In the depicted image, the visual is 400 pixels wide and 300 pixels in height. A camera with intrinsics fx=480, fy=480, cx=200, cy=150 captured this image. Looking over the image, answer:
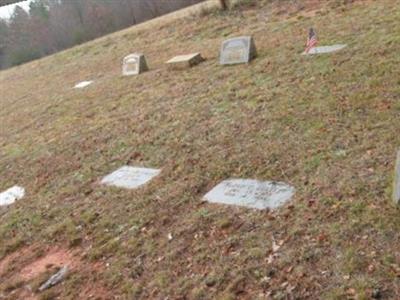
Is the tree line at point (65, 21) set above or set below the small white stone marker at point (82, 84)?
above

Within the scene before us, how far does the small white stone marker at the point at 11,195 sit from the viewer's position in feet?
16.4

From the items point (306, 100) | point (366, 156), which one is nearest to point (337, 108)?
point (306, 100)

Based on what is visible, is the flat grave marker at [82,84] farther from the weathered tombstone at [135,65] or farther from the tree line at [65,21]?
the tree line at [65,21]

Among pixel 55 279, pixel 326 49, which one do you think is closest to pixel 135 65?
pixel 326 49

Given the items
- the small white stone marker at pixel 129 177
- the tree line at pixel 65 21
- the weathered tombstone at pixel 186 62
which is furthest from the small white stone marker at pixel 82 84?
the tree line at pixel 65 21

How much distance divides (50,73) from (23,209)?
30.4 ft

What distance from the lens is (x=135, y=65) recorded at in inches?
365

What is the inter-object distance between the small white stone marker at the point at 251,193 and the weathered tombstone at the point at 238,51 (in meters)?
4.02

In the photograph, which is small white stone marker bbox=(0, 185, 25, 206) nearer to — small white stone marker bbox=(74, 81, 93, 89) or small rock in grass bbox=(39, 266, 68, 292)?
small rock in grass bbox=(39, 266, 68, 292)

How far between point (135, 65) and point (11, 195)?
15.5 ft

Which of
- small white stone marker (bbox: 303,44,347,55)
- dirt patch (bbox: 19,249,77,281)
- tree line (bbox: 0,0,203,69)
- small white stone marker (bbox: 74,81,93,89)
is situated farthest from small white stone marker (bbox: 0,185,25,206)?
tree line (bbox: 0,0,203,69)

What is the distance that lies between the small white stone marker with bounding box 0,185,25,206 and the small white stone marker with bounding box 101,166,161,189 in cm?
100

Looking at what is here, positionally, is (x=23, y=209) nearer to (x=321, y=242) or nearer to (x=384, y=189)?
(x=321, y=242)

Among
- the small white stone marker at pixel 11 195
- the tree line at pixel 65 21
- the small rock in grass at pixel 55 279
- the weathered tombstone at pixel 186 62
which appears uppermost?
the tree line at pixel 65 21
